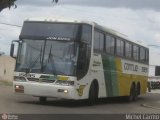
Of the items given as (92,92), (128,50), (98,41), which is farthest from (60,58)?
(128,50)

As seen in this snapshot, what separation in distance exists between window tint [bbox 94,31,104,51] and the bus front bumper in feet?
9.29

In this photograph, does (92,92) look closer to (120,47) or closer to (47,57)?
(47,57)

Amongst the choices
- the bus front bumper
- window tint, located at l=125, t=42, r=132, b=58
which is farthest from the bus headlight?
window tint, located at l=125, t=42, r=132, b=58

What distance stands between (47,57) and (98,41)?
118 inches

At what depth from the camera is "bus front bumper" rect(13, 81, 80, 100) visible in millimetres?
21734

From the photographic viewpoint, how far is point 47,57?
72.8ft

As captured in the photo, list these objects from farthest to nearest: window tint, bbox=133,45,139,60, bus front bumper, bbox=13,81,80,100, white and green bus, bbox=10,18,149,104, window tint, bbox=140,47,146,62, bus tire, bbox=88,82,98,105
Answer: window tint, bbox=140,47,146,62
window tint, bbox=133,45,139,60
bus tire, bbox=88,82,98,105
white and green bus, bbox=10,18,149,104
bus front bumper, bbox=13,81,80,100

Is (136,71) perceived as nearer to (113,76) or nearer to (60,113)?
(113,76)

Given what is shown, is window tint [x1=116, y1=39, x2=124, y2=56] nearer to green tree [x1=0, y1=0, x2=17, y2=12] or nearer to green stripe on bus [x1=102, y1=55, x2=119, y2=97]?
green stripe on bus [x1=102, y1=55, x2=119, y2=97]

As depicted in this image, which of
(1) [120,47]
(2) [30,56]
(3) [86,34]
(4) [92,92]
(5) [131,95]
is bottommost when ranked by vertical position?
(5) [131,95]

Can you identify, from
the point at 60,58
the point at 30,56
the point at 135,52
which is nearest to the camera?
the point at 60,58

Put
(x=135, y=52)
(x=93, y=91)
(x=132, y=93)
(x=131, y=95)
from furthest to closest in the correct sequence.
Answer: (x=135, y=52)
(x=132, y=93)
(x=131, y=95)
(x=93, y=91)

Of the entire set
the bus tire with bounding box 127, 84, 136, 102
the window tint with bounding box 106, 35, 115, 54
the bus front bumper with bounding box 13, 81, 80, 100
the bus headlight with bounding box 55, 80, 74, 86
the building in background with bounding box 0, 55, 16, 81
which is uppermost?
the window tint with bounding box 106, 35, 115, 54

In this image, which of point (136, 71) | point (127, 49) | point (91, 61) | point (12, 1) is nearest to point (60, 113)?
point (91, 61)
